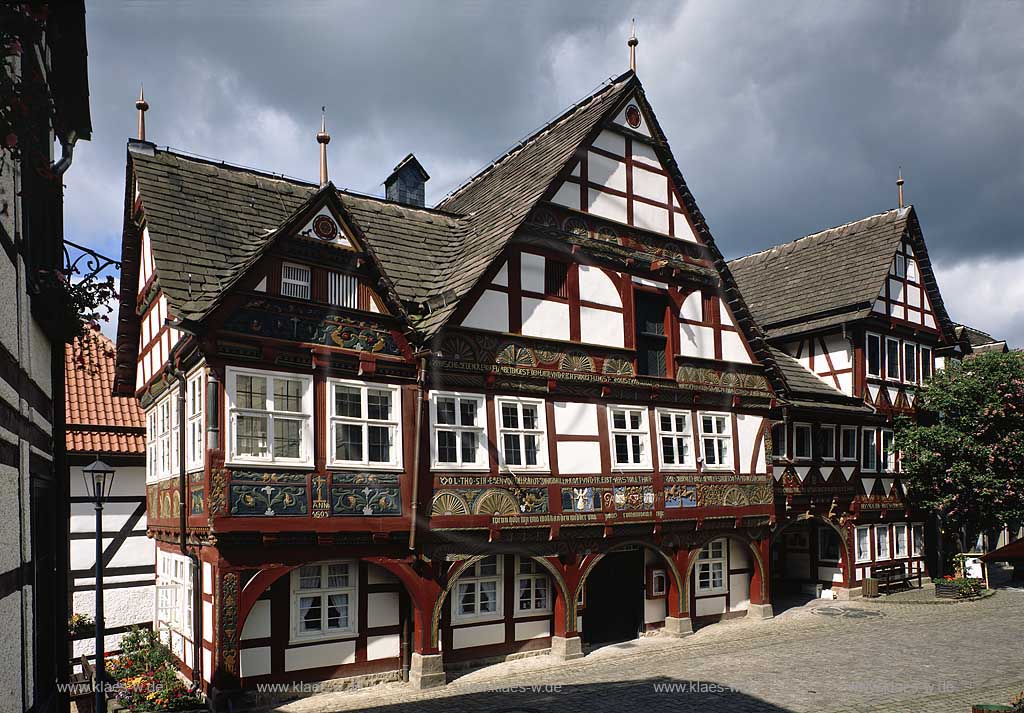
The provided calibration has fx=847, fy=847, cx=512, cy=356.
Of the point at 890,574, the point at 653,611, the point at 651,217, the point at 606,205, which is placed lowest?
the point at 890,574

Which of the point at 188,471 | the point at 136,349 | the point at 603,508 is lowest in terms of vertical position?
the point at 603,508

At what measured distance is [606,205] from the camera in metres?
19.8

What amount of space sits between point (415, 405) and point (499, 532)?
3.11m

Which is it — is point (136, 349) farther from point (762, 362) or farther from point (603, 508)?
point (762, 362)

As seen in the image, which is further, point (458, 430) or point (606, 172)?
point (606, 172)

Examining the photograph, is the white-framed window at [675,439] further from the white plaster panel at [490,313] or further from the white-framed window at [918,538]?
the white-framed window at [918,538]

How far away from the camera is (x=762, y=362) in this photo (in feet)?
72.6

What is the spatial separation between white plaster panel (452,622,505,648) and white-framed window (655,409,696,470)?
538 centimetres

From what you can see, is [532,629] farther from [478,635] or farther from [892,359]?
[892,359]

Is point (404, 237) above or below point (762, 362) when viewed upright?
above

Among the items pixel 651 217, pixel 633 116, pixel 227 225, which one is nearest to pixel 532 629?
pixel 651 217

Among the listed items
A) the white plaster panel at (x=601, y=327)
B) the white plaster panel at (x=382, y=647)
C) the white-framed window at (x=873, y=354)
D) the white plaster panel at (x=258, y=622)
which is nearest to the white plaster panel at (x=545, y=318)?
the white plaster panel at (x=601, y=327)

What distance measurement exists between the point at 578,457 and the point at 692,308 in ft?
17.4

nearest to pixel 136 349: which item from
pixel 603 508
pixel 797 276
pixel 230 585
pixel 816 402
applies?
pixel 230 585
